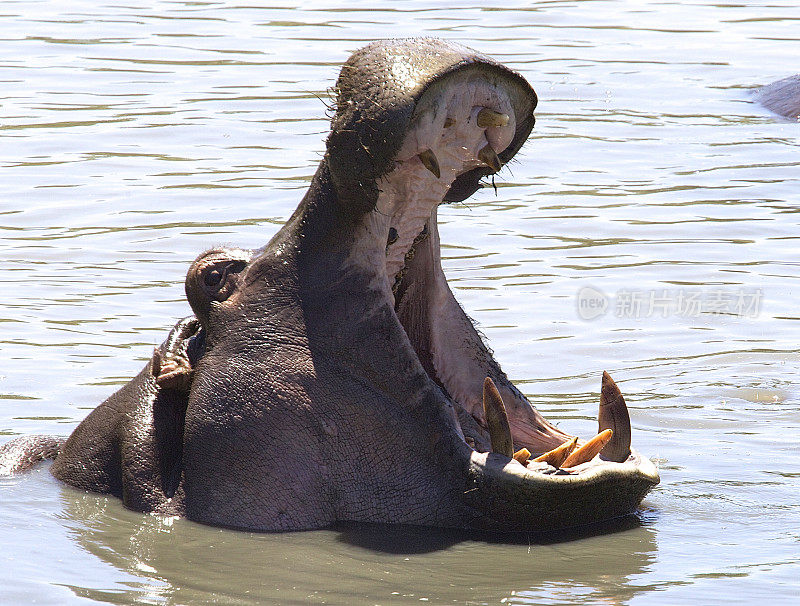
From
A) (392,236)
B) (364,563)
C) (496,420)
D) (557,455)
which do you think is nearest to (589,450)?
(557,455)

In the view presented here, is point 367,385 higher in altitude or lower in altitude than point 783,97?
lower

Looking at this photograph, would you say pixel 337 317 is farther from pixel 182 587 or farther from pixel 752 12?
pixel 752 12

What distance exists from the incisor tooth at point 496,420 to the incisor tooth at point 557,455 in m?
0.17

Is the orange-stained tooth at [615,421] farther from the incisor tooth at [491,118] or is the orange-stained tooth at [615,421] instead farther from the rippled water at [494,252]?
the incisor tooth at [491,118]

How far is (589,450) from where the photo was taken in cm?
461

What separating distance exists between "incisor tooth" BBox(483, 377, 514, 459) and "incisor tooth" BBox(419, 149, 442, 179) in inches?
23.9

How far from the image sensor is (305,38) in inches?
640

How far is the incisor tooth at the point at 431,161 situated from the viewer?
4.39 m

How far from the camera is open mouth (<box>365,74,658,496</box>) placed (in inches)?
173
